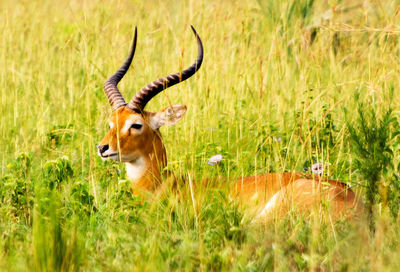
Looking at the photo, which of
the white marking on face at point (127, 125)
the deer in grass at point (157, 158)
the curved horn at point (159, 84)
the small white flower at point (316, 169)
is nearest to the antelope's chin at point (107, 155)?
the deer in grass at point (157, 158)

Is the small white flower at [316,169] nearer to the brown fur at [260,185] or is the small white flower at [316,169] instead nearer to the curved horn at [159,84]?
the brown fur at [260,185]

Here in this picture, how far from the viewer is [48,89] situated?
6.79m

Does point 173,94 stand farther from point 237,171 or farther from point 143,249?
point 143,249

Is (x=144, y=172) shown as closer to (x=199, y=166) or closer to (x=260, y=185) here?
(x=199, y=166)

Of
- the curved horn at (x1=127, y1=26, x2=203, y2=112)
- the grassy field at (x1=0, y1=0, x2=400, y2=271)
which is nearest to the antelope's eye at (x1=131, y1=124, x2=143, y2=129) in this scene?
the curved horn at (x1=127, y1=26, x2=203, y2=112)

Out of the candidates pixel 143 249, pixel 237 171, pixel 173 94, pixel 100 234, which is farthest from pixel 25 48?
pixel 143 249

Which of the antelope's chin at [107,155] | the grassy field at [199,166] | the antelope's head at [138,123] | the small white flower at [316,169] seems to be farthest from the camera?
the antelope's head at [138,123]

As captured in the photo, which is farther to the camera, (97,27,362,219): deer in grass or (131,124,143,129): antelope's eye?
(131,124,143,129): antelope's eye

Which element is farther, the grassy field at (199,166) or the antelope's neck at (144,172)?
the antelope's neck at (144,172)

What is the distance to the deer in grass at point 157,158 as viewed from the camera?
151 inches

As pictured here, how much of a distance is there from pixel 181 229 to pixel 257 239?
1.58 ft

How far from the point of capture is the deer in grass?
3.83 m

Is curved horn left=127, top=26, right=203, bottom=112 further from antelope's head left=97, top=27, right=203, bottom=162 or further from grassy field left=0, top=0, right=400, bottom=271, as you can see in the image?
grassy field left=0, top=0, right=400, bottom=271

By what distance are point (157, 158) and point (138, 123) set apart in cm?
29
